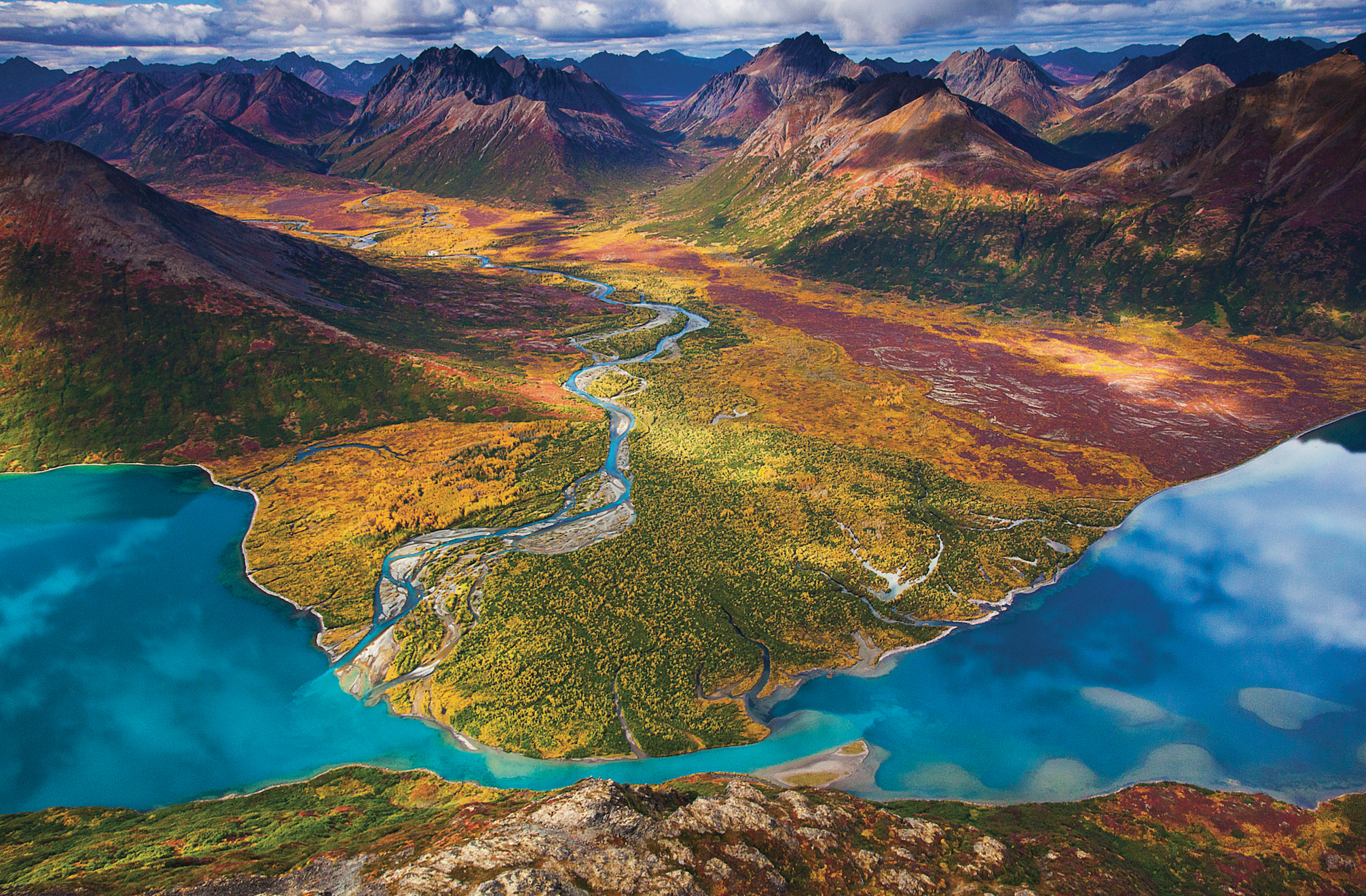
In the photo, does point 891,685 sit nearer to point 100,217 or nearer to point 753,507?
point 753,507

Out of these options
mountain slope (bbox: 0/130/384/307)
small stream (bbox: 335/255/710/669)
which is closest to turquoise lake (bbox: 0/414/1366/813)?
small stream (bbox: 335/255/710/669)

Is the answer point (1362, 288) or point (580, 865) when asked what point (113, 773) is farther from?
point (1362, 288)

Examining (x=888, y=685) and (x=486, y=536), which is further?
(x=486, y=536)

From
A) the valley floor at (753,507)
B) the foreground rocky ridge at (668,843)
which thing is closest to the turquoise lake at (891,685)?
the valley floor at (753,507)

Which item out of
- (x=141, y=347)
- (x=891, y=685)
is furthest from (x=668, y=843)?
(x=141, y=347)

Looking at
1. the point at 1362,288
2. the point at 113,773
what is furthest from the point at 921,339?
the point at 113,773

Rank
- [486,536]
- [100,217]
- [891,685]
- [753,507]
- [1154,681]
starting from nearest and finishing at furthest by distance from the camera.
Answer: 1. [891,685]
2. [1154,681]
3. [486,536]
4. [753,507]
5. [100,217]
